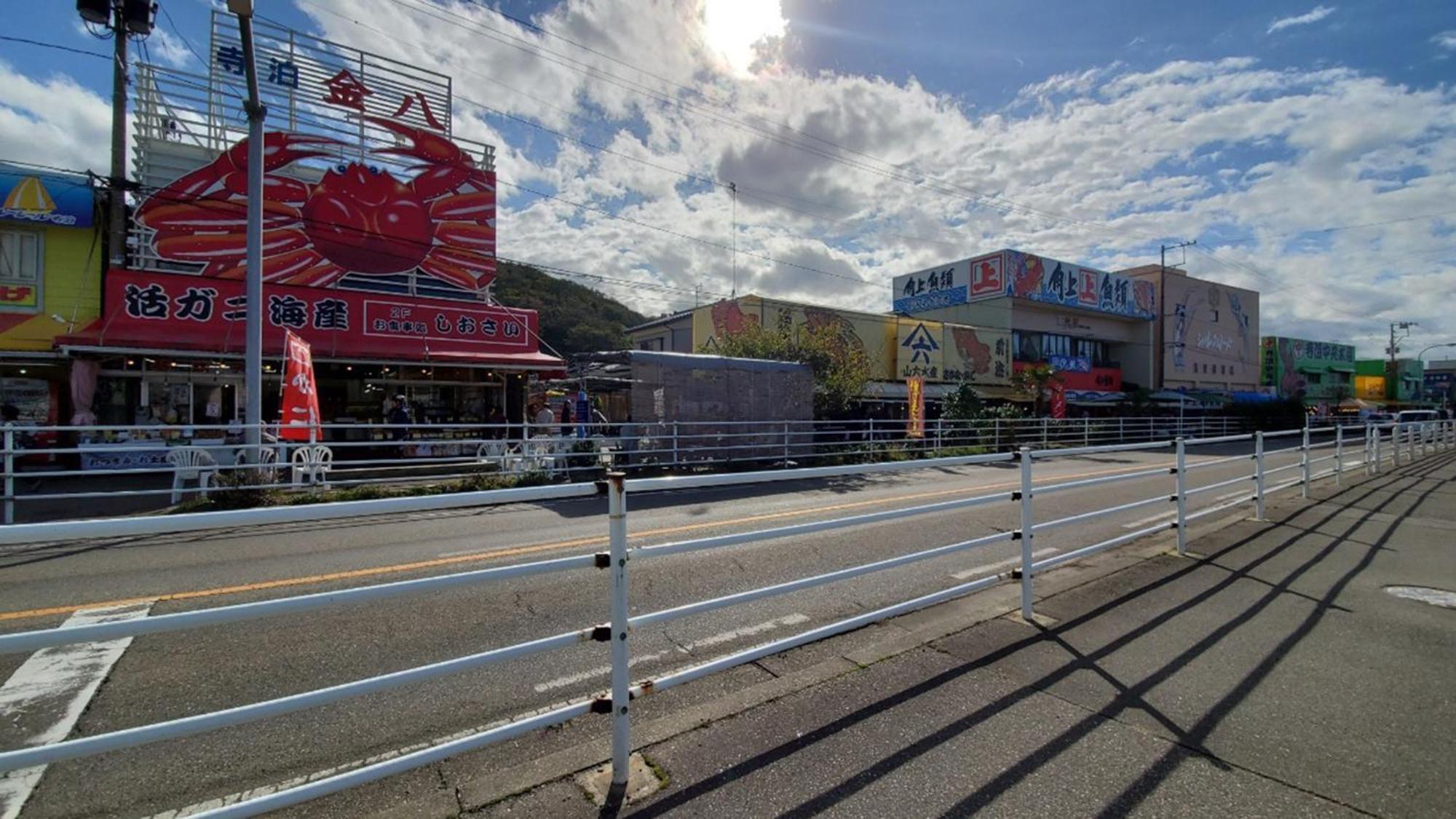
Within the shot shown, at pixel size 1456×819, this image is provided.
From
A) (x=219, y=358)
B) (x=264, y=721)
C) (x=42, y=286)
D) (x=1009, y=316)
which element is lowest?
(x=264, y=721)

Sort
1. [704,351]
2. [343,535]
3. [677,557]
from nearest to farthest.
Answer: [677,557] < [343,535] < [704,351]

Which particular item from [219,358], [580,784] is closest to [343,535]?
[580,784]

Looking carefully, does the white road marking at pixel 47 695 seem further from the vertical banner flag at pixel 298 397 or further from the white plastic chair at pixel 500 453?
the white plastic chair at pixel 500 453

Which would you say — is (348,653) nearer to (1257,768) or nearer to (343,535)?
(343,535)

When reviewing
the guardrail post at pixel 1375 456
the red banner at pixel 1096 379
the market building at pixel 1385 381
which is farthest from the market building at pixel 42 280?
the market building at pixel 1385 381

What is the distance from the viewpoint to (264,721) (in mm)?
3250

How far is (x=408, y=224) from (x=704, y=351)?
38.6 ft

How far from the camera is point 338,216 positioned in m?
18.3

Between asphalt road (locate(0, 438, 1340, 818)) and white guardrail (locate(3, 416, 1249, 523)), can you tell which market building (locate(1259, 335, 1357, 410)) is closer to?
white guardrail (locate(3, 416, 1249, 523))

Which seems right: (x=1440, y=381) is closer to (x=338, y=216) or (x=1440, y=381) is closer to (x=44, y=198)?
(x=338, y=216)

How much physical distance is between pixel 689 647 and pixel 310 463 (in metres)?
9.57

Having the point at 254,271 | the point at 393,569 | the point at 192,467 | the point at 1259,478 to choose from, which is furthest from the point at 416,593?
the point at 254,271

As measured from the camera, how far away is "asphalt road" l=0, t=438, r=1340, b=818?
293 centimetres

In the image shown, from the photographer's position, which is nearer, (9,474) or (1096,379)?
(9,474)
